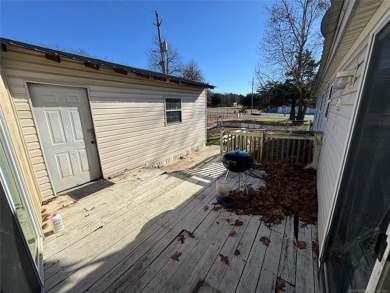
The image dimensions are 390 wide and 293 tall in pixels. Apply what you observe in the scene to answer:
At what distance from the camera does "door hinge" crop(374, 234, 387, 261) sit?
78 cm

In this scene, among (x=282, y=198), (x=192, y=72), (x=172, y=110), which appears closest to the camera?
(x=282, y=198)

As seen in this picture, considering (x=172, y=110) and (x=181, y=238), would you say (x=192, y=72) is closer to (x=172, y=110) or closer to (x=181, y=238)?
(x=172, y=110)

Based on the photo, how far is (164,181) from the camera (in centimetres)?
405

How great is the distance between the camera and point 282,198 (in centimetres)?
312

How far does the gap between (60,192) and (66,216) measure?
3.42ft

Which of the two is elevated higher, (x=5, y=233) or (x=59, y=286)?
(x=5, y=233)

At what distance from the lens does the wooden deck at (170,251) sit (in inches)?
68.2

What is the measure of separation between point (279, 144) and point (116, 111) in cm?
435

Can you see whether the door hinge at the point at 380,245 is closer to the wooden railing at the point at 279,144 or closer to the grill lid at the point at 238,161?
the grill lid at the point at 238,161

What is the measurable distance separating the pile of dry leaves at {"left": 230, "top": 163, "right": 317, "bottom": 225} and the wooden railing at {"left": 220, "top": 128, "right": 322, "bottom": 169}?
0.55 m

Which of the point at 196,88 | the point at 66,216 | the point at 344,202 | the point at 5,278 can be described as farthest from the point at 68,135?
the point at 196,88

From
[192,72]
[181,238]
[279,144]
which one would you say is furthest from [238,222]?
[192,72]

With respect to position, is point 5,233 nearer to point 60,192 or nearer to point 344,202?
point 344,202

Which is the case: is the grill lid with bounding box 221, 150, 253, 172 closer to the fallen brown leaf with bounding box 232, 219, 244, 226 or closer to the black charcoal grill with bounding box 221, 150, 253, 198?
the black charcoal grill with bounding box 221, 150, 253, 198
